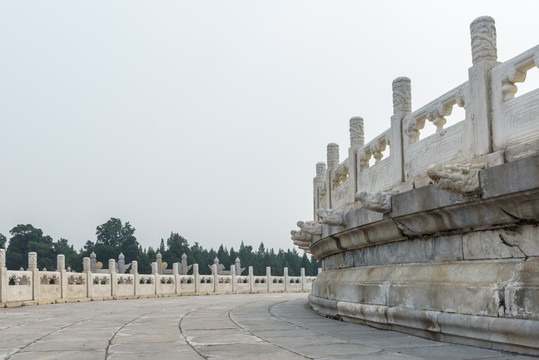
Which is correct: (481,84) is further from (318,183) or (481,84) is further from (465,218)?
(318,183)

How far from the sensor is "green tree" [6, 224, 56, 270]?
70.2 m

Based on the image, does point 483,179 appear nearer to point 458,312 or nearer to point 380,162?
point 458,312

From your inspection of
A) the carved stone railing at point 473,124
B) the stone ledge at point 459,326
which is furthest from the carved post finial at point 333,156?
the stone ledge at point 459,326

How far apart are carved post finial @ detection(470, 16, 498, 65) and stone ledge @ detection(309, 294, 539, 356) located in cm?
263

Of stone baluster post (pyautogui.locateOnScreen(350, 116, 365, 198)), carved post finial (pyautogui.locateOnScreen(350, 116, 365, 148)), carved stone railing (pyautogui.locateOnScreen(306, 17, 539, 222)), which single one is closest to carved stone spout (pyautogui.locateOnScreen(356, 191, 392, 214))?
carved stone railing (pyautogui.locateOnScreen(306, 17, 539, 222))

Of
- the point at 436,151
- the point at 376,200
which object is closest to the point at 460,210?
the point at 436,151

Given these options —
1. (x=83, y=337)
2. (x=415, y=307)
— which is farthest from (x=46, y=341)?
(x=415, y=307)

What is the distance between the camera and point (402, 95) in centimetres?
775

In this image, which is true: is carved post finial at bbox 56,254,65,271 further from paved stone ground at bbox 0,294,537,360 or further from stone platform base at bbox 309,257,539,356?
stone platform base at bbox 309,257,539,356

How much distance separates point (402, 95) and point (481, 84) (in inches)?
76.8

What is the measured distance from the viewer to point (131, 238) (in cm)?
7519

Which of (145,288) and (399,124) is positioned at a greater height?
(399,124)

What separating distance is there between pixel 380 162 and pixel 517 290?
12.5 ft

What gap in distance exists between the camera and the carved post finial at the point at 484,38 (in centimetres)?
589
